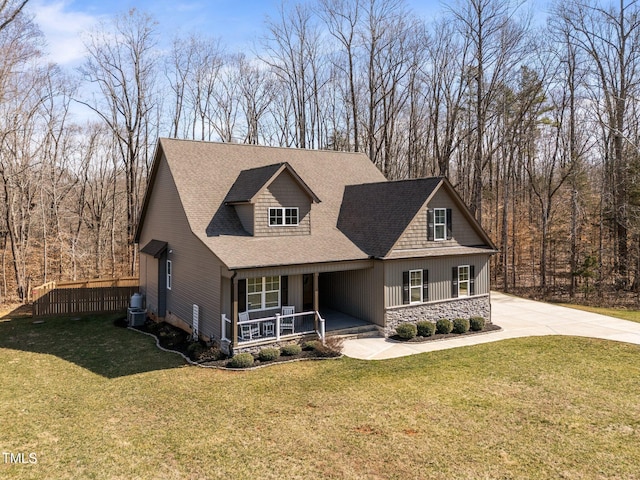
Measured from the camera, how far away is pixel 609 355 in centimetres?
1412

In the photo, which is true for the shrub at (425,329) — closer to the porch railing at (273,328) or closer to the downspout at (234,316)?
the porch railing at (273,328)

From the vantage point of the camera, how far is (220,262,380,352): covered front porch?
14109 mm

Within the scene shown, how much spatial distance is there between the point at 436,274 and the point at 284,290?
633cm

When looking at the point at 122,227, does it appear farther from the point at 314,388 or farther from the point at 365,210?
the point at 314,388

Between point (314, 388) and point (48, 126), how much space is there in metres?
31.5

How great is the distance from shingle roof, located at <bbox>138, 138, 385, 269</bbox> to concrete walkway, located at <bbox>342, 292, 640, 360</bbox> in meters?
3.42

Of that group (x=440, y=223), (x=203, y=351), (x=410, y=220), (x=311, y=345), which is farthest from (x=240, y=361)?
(x=440, y=223)

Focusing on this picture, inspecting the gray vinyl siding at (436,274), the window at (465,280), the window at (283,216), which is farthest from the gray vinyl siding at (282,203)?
the window at (465,280)

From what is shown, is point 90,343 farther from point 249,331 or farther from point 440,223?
point 440,223

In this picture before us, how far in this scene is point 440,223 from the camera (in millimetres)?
17750

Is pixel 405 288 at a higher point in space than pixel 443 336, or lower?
higher

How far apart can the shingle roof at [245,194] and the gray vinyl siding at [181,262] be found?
640mm

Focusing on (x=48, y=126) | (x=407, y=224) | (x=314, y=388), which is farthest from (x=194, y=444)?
(x=48, y=126)

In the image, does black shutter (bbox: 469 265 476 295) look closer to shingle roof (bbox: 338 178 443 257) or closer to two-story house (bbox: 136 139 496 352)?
two-story house (bbox: 136 139 496 352)
